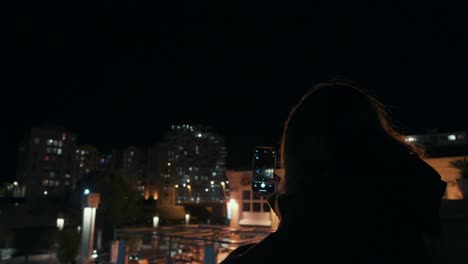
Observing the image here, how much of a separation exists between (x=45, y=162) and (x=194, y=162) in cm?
5735

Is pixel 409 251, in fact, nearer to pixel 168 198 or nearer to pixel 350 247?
pixel 350 247

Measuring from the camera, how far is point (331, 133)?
0.89 metres

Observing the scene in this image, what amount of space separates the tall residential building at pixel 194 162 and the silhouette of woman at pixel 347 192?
79.0 meters

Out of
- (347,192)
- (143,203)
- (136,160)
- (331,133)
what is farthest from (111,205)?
(136,160)

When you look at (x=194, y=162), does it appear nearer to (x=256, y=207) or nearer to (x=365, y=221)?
(x=256, y=207)

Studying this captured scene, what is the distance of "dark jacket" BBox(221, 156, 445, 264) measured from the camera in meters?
0.66

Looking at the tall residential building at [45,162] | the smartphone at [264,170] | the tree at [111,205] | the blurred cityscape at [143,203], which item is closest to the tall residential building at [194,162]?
the blurred cityscape at [143,203]

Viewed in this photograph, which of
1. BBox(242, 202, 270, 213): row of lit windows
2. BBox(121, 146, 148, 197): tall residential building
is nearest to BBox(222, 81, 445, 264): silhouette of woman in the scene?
BBox(242, 202, 270, 213): row of lit windows

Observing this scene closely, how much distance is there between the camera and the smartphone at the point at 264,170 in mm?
1803

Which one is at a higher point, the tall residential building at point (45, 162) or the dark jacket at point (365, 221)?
the tall residential building at point (45, 162)

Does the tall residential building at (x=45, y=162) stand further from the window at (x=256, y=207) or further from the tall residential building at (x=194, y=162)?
the window at (x=256, y=207)

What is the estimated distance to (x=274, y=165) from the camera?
1.77 m

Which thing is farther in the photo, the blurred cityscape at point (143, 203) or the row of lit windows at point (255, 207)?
the row of lit windows at point (255, 207)

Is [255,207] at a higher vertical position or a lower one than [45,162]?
lower
